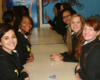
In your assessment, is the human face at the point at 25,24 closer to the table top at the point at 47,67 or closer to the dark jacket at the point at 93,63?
the table top at the point at 47,67

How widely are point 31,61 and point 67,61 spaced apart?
351 millimetres

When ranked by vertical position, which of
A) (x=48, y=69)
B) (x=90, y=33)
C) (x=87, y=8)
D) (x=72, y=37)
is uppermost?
(x=87, y=8)

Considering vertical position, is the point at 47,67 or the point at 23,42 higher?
the point at 23,42

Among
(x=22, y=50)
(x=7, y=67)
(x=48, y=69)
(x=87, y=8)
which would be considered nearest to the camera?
(x=7, y=67)

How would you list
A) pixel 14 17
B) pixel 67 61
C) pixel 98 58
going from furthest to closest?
1. pixel 14 17
2. pixel 67 61
3. pixel 98 58

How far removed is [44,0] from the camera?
2717mm

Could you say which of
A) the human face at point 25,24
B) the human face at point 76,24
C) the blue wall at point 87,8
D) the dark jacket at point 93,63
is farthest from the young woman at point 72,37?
the blue wall at point 87,8

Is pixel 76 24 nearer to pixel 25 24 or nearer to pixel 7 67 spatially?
pixel 25 24

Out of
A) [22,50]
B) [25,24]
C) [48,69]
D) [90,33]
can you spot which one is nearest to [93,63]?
[90,33]

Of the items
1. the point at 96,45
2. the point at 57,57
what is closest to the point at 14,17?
the point at 57,57

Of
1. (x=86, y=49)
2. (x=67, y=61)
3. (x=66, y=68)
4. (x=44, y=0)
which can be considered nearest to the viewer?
(x=86, y=49)

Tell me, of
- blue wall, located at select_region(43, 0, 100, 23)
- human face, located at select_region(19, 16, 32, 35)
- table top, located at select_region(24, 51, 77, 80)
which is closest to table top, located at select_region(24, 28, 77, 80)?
table top, located at select_region(24, 51, 77, 80)

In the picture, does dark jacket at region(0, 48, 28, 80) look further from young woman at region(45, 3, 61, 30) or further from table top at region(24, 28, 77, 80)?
young woman at region(45, 3, 61, 30)

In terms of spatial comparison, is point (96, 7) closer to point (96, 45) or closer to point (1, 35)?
point (96, 45)
